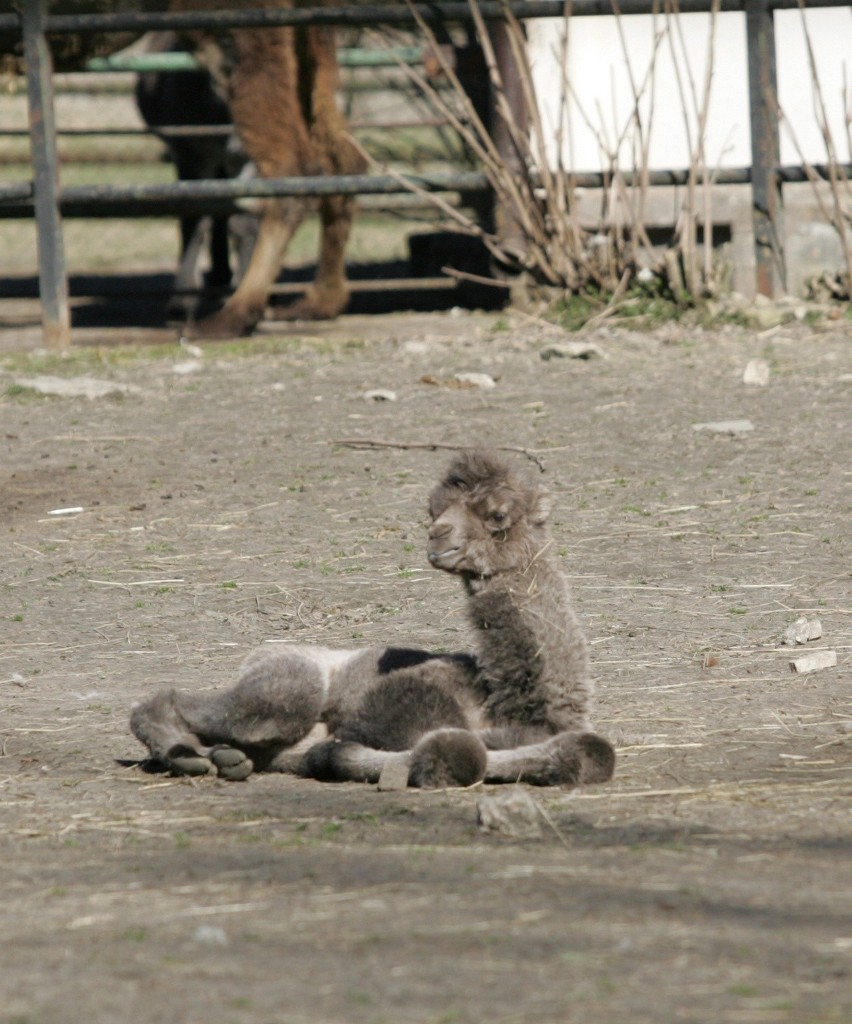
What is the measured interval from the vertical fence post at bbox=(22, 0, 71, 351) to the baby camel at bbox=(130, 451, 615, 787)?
216 inches

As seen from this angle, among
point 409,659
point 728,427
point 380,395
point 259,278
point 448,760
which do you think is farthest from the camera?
point 259,278

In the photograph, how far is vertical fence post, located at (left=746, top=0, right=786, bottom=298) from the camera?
8258 millimetres

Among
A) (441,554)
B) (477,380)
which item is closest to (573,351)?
(477,380)

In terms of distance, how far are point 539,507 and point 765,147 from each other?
18.0ft

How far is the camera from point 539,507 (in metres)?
3.33

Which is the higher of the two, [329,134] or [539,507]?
[329,134]

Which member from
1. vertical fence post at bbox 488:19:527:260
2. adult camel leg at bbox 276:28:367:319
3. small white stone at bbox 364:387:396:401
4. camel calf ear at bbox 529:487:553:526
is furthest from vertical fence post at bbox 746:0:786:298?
camel calf ear at bbox 529:487:553:526

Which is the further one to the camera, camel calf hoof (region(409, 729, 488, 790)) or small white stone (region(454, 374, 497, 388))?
small white stone (region(454, 374, 497, 388))

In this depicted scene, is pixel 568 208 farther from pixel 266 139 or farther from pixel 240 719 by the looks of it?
pixel 240 719

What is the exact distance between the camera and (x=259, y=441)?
6.62 metres

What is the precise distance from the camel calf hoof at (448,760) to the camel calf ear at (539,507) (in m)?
0.46

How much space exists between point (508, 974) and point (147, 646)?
2.51 metres

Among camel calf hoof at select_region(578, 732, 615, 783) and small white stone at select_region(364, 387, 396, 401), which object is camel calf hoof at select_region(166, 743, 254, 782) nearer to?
camel calf hoof at select_region(578, 732, 615, 783)

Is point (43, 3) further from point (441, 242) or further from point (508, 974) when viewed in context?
point (508, 974)
